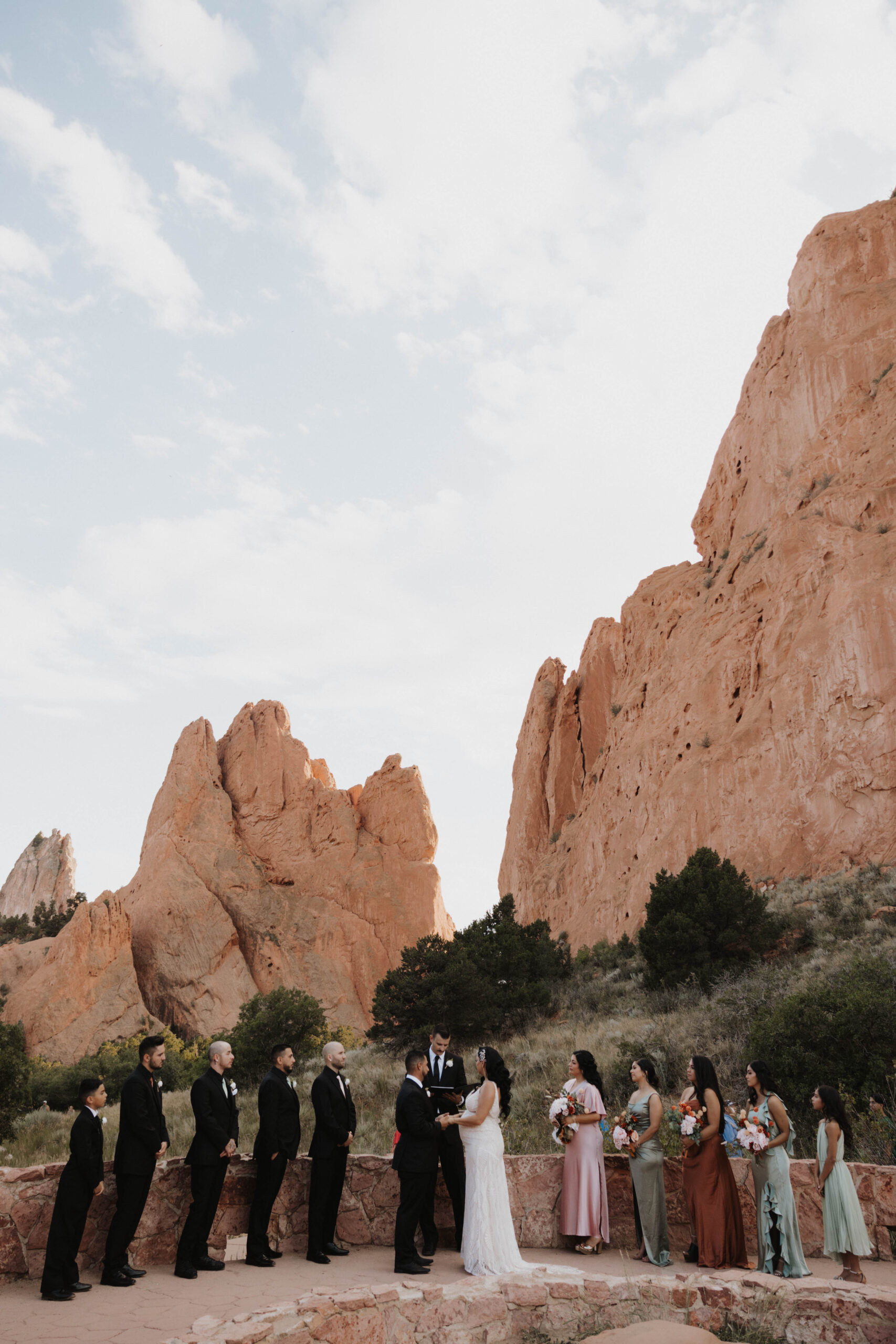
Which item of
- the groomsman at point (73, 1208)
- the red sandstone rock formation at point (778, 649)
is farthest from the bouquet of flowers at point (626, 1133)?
the red sandstone rock formation at point (778, 649)

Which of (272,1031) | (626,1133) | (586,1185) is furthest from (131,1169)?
(272,1031)

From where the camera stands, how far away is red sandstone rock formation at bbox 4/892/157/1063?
3634 centimetres

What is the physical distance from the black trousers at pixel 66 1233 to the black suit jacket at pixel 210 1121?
2.56 feet

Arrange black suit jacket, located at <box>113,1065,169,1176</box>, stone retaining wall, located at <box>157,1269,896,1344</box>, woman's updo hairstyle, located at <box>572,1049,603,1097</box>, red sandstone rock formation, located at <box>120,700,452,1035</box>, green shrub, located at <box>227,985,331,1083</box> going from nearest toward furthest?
stone retaining wall, located at <box>157,1269,896,1344</box>
black suit jacket, located at <box>113,1065,169,1176</box>
woman's updo hairstyle, located at <box>572,1049,603,1097</box>
green shrub, located at <box>227,985,331,1083</box>
red sandstone rock formation, located at <box>120,700,452,1035</box>

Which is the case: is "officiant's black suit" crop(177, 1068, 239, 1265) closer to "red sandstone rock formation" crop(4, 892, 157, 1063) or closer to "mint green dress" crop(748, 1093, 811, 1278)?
"mint green dress" crop(748, 1093, 811, 1278)

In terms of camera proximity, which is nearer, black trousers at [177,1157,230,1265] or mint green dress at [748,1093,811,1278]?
black trousers at [177,1157,230,1265]

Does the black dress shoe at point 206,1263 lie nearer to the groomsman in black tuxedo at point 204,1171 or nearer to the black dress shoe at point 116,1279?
the groomsman in black tuxedo at point 204,1171

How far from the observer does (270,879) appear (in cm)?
4862

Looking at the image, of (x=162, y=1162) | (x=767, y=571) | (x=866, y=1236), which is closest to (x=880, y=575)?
(x=767, y=571)

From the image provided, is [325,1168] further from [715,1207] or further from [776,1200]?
[776,1200]

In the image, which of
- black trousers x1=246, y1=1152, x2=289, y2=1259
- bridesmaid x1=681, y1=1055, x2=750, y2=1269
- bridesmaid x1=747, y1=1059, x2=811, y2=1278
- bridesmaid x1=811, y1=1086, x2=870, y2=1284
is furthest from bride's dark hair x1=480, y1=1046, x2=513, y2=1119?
bridesmaid x1=811, y1=1086, x2=870, y2=1284

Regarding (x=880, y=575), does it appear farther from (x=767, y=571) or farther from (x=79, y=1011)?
(x=79, y=1011)

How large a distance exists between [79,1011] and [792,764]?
31249 mm

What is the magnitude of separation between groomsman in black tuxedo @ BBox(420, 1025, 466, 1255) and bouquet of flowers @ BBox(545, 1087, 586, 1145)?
31.9 inches
